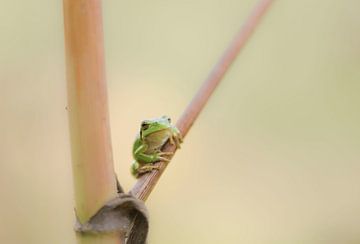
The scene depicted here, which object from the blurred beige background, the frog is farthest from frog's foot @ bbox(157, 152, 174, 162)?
the blurred beige background

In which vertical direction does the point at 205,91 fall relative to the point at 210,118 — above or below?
above

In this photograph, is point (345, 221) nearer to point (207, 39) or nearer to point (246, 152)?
point (246, 152)

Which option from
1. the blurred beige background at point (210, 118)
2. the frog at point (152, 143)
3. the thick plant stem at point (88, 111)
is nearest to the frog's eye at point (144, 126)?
the frog at point (152, 143)

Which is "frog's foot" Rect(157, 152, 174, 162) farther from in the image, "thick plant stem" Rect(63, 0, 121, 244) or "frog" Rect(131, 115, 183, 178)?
"thick plant stem" Rect(63, 0, 121, 244)

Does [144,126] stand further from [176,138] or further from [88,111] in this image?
[88,111]

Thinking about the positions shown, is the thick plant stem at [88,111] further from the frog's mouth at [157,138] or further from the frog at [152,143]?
the frog's mouth at [157,138]

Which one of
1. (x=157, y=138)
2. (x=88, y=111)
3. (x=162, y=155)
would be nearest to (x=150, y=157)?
(x=162, y=155)
